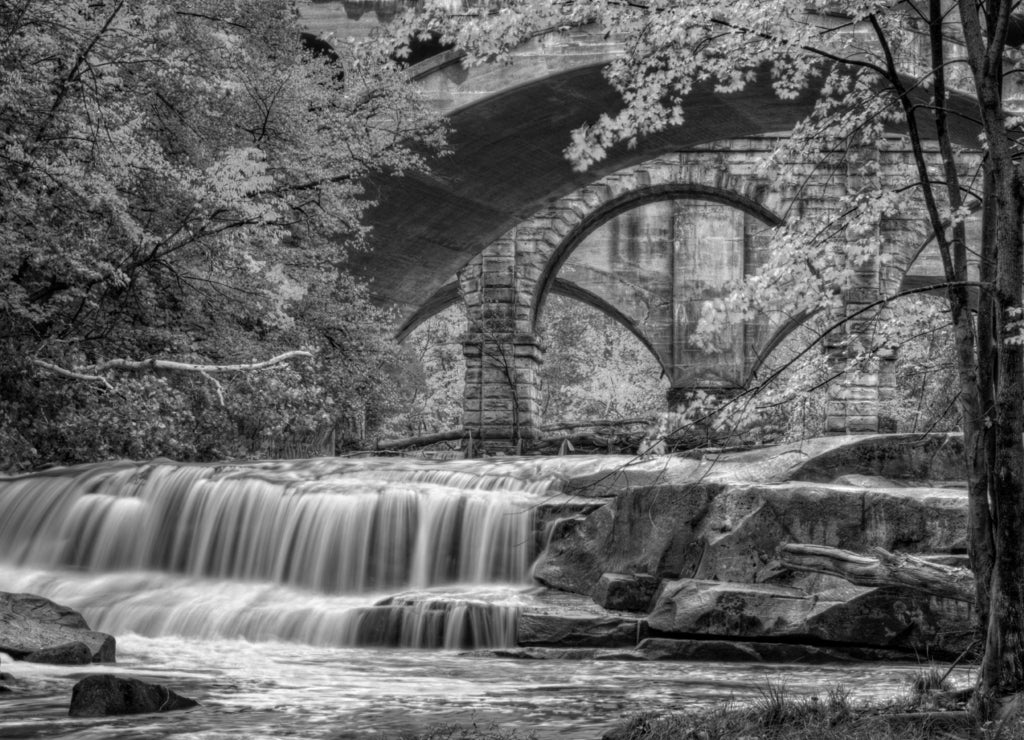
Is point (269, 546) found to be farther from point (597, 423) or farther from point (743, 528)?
point (597, 423)

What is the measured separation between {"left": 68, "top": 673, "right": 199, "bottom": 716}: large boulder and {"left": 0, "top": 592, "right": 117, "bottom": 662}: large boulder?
219 centimetres

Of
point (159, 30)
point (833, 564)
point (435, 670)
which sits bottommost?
point (435, 670)

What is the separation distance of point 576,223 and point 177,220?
45.8 ft

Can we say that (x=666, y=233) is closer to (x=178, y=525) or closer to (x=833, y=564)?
(x=178, y=525)

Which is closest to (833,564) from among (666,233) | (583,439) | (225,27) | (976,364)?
(976,364)

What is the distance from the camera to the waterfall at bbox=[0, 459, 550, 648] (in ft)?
37.1

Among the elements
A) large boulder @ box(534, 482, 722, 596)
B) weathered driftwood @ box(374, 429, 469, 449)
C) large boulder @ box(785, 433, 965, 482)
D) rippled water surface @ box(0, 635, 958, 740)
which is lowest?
rippled water surface @ box(0, 635, 958, 740)

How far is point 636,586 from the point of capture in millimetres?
10680

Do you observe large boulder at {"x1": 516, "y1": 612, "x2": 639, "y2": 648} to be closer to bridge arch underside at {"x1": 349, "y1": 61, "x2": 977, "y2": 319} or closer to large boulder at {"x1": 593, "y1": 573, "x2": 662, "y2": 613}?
large boulder at {"x1": 593, "y1": 573, "x2": 662, "y2": 613}

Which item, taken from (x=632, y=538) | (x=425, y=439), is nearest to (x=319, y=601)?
(x=632, y=538)

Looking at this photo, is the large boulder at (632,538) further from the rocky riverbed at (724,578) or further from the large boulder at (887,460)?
the large boulder at (887,460)

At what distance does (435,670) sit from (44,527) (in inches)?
255

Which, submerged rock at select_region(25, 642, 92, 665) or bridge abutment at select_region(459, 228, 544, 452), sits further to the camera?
bridge abutment at select_region(459, 228, 544, 452)

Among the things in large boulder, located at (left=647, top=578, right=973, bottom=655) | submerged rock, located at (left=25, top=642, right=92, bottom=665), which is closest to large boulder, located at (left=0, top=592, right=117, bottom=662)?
submerged rock, located at (left=25, top=642, right=92, bottom=665)
